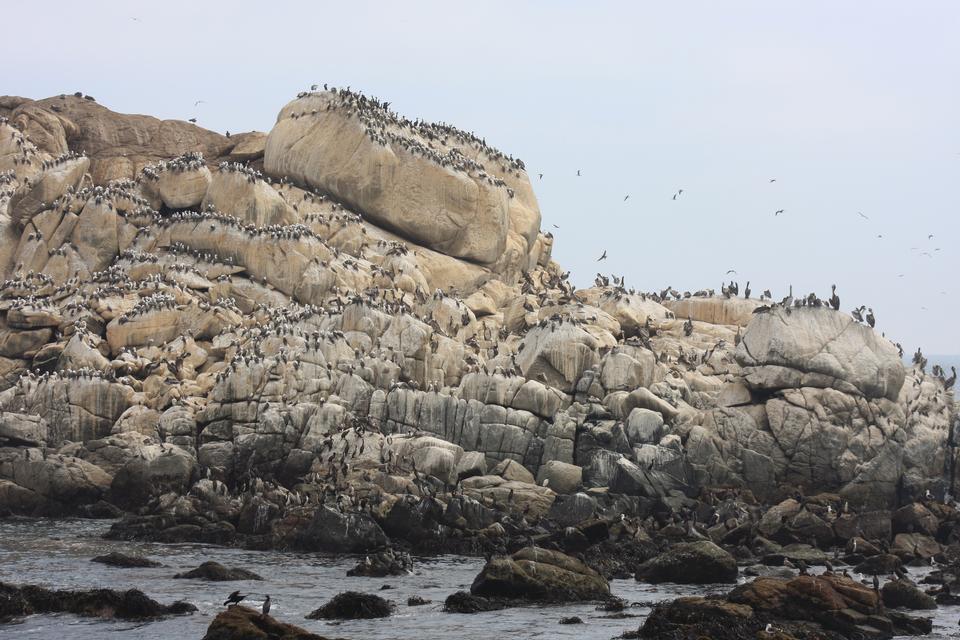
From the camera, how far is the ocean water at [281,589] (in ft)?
105

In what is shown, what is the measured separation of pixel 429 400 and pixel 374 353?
5.15m

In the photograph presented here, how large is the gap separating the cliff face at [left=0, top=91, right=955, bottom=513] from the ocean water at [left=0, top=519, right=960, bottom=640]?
22.4 feet

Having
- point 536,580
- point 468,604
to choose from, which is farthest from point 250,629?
point 536,580

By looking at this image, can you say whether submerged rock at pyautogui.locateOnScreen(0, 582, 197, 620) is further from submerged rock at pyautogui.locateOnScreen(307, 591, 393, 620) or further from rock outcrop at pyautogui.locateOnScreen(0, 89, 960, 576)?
rock outcrop at pyautogui.locateOnScreen(0, 89, 960, 576)

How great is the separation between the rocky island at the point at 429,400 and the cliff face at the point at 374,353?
15 centimetres

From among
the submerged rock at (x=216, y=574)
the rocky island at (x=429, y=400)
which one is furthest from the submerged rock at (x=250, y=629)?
the submerged rock at (x=216, y=574)

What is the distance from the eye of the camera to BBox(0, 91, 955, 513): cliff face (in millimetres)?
53906

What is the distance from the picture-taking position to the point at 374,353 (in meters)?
60.0

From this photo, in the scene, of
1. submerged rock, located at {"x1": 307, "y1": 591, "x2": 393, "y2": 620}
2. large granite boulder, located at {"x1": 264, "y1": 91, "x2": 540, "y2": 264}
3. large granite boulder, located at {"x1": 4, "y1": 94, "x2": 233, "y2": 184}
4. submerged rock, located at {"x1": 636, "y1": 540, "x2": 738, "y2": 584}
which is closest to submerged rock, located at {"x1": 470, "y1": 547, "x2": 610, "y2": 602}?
submerged rock, located at {"x1": 636, "y1": 540, "x2": 738, "y2": 584}

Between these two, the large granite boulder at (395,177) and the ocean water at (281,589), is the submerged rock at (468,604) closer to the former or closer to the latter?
the ocean water at (281,589)

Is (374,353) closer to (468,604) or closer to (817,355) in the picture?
(817,355)

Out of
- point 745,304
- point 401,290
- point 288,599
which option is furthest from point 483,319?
point 288,599

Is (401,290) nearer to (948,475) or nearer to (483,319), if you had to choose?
(483,319)

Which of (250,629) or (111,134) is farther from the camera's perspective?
A: (111,134)
